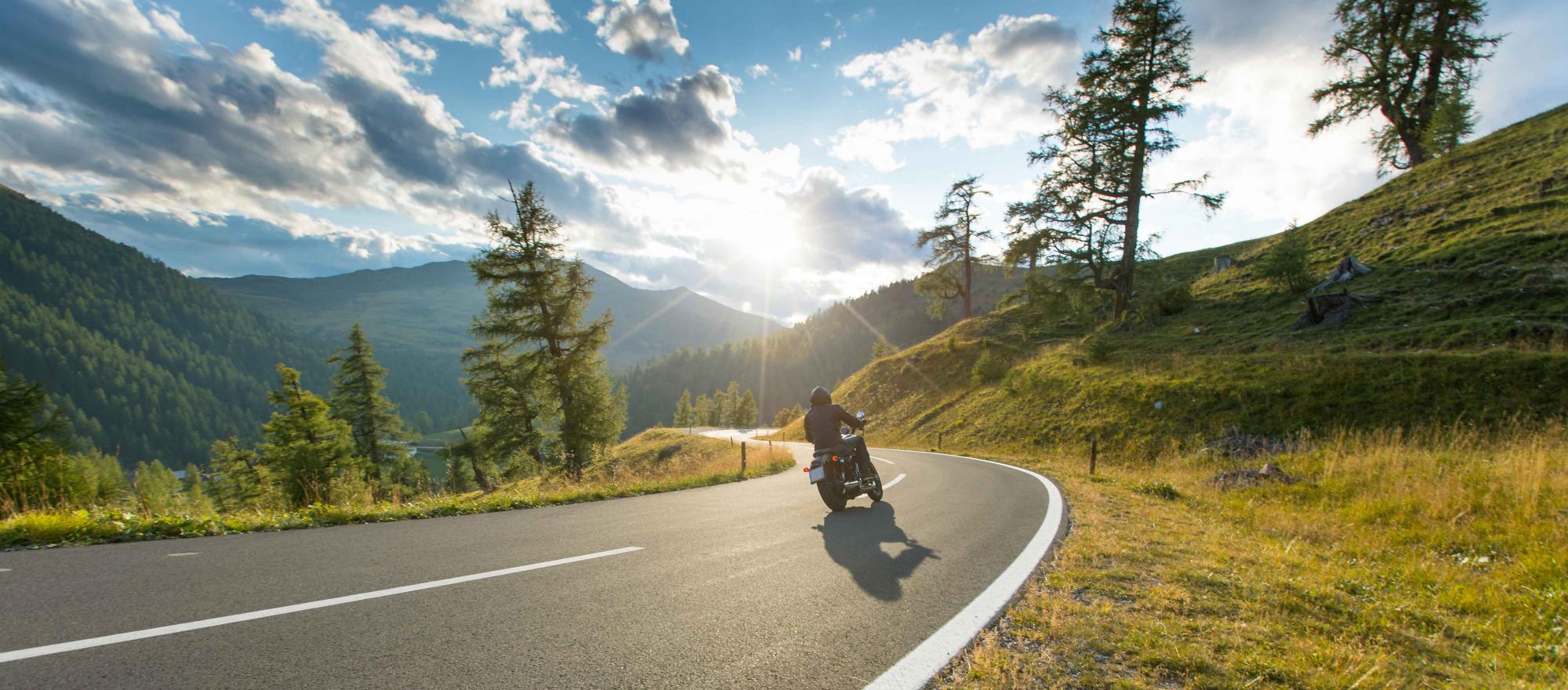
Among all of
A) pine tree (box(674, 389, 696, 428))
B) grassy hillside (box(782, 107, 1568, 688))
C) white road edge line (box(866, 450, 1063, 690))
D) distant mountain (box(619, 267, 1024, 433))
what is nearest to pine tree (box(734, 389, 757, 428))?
pine tree (box(674, 389, 696, 428))

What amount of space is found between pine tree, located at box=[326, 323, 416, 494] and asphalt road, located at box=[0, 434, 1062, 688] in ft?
89.8

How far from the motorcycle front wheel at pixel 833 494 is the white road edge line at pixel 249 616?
3928mm

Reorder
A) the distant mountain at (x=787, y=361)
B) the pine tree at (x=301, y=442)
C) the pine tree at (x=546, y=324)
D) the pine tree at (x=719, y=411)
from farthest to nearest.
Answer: the distant mountain at (x=787, y=361) → the pine tree at (x=719, y=411) → the pine tree at (x=301, y=442) → the pine tree at (x=546, y=324)

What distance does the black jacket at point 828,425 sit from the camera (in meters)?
8.71

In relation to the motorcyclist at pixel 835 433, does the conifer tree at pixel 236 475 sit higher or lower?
lower


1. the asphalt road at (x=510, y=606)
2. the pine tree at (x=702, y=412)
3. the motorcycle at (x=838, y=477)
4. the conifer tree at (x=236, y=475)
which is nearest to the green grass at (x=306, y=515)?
the asphalt road at (x=510, y=606)

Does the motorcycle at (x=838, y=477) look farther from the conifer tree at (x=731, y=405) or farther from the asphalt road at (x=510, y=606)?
the conifer tree at (x=731, y=405)

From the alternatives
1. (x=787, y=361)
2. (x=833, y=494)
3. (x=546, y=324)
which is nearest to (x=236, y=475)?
(x=546, y=324)

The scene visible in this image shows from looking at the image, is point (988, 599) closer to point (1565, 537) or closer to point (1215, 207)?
point (1565, 537)

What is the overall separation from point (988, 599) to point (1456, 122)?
134ft

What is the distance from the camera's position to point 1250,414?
15.0 metres

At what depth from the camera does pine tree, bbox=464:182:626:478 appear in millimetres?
19016

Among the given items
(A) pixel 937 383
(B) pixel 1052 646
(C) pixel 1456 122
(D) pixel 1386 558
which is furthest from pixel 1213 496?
(C) pixel 1456 122

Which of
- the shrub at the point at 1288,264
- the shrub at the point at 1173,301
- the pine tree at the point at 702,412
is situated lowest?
the pine tree at the point at 702,412
